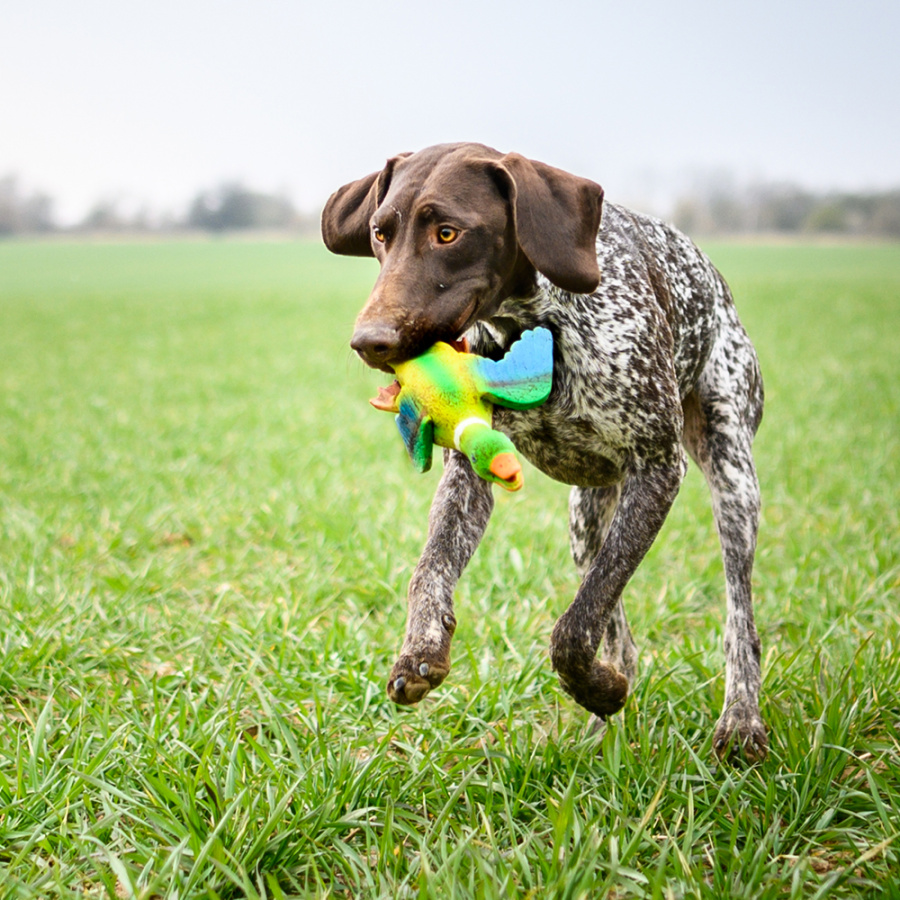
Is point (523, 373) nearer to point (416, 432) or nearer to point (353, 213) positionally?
point (416, 432)

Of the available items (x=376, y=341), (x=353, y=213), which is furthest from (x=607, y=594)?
(x=353, y=213)

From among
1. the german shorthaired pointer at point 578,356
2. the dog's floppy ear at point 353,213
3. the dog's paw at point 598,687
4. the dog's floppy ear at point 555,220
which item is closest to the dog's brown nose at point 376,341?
the german shorthaired pointer at point 578,356

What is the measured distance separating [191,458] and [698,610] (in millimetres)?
4119

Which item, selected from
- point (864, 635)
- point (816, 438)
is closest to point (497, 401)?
point (864, 635)

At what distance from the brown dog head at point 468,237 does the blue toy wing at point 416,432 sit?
0.44 ft

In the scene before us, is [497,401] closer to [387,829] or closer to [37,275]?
[387,829]

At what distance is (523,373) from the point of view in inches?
103

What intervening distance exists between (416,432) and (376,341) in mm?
346

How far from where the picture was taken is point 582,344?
111 inches

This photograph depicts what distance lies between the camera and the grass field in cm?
246

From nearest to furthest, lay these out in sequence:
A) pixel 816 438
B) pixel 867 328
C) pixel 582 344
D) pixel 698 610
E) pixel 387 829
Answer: pixel 387 829
pixel 582 344
pixel 698 610
pixel 816 438
pixel 867 328

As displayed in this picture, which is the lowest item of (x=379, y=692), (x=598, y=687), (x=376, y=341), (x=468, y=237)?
(x=379, y=692)

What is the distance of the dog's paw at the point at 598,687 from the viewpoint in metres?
2.76

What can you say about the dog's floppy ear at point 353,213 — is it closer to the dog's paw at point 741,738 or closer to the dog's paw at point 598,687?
the dog's paw at point 598,687
